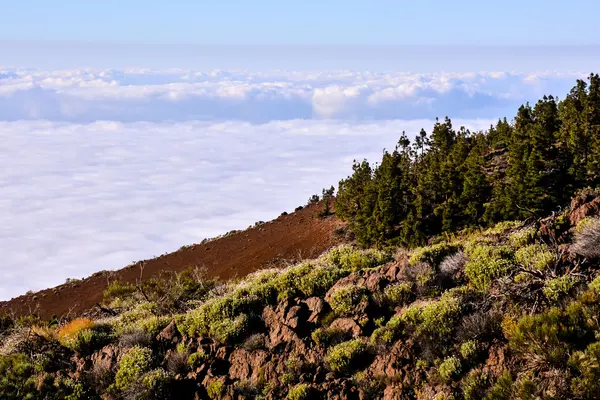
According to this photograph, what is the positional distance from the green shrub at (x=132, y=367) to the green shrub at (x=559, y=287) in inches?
255

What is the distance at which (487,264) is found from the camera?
29.9ft

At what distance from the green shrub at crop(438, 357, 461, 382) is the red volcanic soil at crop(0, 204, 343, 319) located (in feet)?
86.1

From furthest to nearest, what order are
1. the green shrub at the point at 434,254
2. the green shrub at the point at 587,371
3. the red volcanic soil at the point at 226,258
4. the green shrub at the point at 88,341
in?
1. the red volcanic soil at the point at 226,258
2. the green shrub at the point at 434,254
3. the green shrub at the point at 88,341
4. the green shrub at the point at 587,371

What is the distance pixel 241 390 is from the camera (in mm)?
7570

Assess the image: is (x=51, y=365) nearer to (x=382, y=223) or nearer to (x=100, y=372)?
(x=100, y=372)

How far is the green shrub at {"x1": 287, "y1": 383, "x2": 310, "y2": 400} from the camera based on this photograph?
710 centimetres

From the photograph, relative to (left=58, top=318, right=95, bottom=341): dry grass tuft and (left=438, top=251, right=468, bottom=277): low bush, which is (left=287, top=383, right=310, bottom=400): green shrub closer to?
(left=438, top=251, right=468, bottom=277): low bush

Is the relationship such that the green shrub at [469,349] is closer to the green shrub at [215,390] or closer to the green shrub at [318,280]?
the green shrub at [318,280]

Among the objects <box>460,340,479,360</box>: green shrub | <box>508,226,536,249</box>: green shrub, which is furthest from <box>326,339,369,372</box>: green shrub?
<box>508,226,536,249</box>: green shrub

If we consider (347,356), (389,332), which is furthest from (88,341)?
(389,332)

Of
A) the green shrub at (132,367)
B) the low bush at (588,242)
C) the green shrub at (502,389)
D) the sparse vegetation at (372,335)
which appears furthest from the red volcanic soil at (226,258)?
the green shrub at (502,389)

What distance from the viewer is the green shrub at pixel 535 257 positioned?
855cm

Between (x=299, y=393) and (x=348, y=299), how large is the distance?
2283mm

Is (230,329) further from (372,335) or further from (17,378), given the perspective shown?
(17,378)
